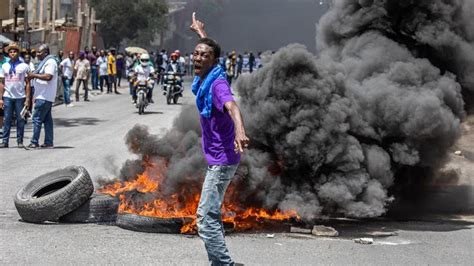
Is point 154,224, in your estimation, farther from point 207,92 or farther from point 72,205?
point 207,92

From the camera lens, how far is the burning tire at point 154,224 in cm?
816

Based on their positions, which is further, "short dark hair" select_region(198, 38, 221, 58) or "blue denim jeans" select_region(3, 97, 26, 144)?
"blue denim jeans" select_region(3, 97, 26, 144)

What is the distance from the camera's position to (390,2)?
10.5 meters

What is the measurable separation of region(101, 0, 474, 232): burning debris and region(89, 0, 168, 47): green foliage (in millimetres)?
56423

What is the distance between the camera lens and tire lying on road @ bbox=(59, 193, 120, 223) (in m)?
8.56

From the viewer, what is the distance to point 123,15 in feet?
214

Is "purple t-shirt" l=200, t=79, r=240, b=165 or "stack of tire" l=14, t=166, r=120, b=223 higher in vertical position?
"purple t-shirt" l=200, t=79, r=240, b=165

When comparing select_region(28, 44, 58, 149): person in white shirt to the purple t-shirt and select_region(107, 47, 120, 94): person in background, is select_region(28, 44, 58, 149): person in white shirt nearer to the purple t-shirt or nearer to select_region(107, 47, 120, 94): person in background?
the purple t-shirt

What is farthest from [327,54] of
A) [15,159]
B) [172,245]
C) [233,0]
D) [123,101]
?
[233,0]

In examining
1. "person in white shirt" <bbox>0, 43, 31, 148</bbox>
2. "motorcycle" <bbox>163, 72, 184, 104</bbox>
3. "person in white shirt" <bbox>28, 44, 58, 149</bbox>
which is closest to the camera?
"person in white shirt" <bbox>28, 44, 58, 149</bbox>

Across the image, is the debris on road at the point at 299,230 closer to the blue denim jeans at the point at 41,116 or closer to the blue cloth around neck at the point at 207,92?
the blue cloth around neck at the point at 207,92

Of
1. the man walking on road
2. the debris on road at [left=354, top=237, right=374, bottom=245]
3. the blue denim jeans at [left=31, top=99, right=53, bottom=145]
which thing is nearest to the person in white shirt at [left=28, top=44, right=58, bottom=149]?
the blue denim jeans at [left=31, top=99, right=53, bottom=145]

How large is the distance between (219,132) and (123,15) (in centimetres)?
6036

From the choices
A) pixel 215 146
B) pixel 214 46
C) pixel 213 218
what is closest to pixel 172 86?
pixel 214 46
